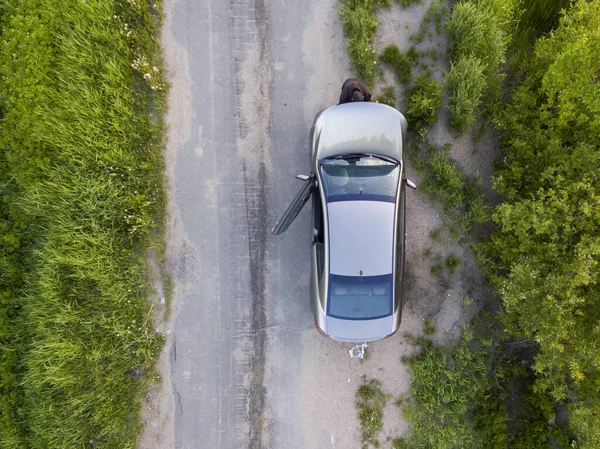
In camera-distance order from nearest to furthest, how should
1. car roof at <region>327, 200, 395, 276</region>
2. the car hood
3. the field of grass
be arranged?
1. car roof at <region>327, 200, 395, 276</region>
2. the car hood
3. the field of grass

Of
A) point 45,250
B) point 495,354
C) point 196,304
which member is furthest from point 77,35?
point 495,354

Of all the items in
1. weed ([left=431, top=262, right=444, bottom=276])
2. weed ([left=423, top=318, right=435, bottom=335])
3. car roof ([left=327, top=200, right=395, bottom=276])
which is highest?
car roof ([left=327, top=200, right=395, bottom=276])

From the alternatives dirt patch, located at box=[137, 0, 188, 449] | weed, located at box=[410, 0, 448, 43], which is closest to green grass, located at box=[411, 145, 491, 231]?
weed, located at box=[410, 0, 448, 43]

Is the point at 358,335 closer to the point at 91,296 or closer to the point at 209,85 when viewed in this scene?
the point at 91,296

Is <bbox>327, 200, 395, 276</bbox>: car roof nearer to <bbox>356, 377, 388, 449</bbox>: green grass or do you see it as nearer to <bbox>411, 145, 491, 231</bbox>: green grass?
<bbox>411, 145, 491, 231</bbox>: green grass

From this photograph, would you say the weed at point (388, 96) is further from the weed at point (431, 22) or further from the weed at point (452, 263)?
the weed at point (452, 263)

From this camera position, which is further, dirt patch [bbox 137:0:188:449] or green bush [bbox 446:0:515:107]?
dirt patch [bbox 137:0:188:449]

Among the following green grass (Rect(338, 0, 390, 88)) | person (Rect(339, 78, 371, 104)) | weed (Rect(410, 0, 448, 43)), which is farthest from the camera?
weed (Rect(410, 0, 448, 43))
